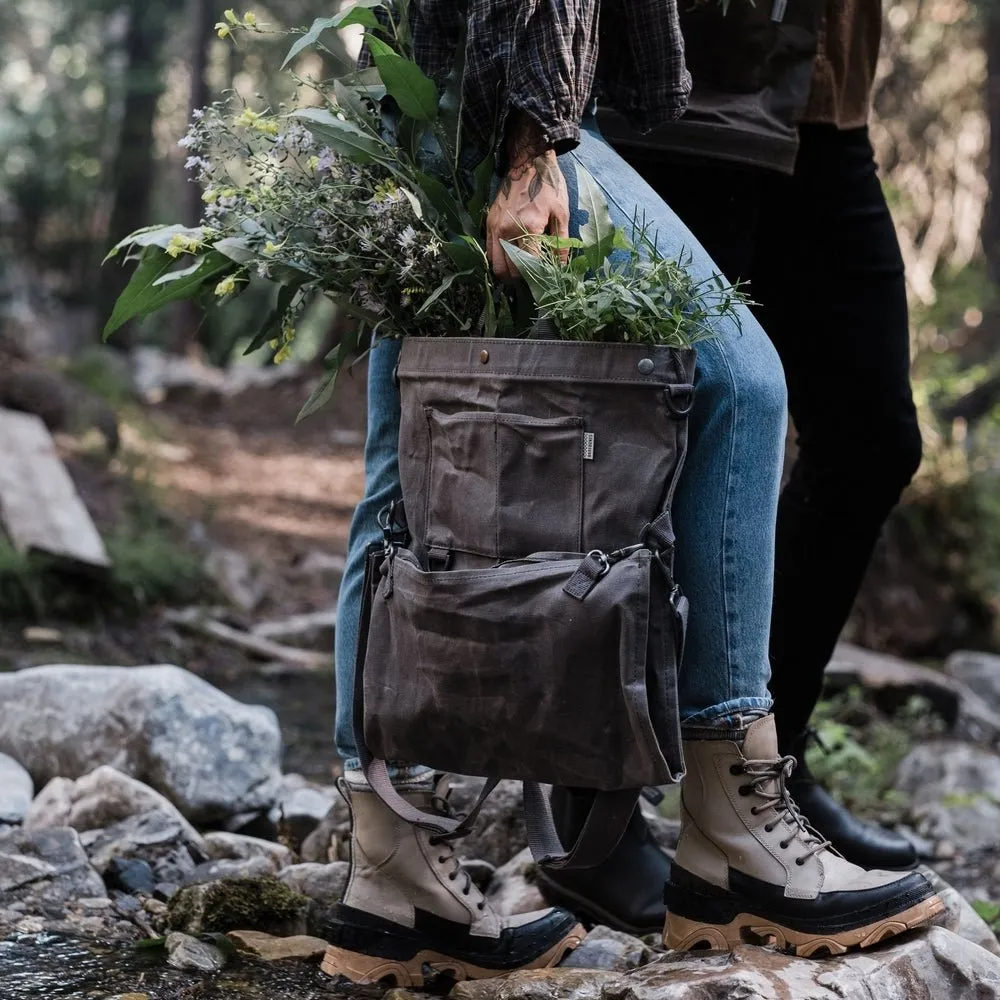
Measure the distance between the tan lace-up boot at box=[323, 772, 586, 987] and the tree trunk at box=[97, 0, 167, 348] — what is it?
12305mm

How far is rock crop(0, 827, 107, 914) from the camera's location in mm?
2373

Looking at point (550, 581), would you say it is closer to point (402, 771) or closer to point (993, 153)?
point (402, 771)

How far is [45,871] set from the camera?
8.05ft

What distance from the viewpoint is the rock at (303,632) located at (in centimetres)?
593

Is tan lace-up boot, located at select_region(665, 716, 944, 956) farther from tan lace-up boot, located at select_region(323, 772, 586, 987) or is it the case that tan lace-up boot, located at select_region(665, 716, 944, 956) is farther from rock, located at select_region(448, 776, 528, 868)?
rock, located at select_region(448, 776, 528, 868)

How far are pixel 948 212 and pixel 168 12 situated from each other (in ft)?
29.6

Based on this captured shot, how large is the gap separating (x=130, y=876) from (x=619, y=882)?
95cm

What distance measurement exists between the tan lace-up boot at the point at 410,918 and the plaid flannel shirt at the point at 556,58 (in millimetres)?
1051

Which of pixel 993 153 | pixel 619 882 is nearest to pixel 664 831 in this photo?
pixel 619 882

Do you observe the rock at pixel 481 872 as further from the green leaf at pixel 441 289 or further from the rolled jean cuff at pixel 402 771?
the green leaf at pixel 441 289

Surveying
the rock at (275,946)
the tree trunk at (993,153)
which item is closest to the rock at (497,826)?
the rock at (275,946)

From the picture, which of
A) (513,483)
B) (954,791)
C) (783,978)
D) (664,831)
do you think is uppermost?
(513,483)

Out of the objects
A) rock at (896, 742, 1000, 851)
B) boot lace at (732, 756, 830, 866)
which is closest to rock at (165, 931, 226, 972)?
boot lace at (732, 756, 830, 866)

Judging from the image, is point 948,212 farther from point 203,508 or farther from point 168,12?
point 168,12
